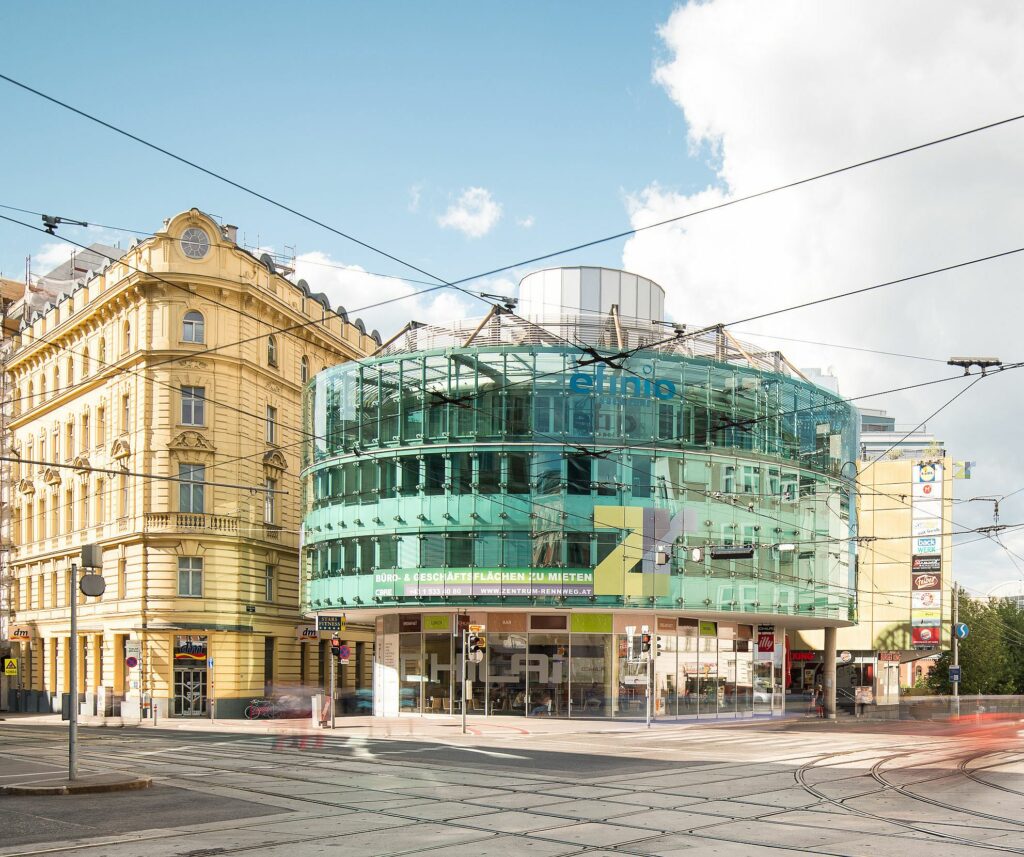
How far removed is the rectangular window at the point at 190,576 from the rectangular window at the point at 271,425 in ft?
23.9

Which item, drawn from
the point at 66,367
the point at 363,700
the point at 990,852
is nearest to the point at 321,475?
the point at 363,700

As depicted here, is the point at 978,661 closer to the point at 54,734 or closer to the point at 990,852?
the point at 54,734

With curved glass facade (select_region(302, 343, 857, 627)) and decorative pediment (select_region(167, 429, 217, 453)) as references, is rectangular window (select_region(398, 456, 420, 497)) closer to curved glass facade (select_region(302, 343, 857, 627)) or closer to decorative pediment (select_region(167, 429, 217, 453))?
curved glass facade (select_region(302, 343, 857, 627))

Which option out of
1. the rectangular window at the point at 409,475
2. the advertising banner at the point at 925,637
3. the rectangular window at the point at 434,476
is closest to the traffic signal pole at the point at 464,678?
the rectangular window at the point at 434,476

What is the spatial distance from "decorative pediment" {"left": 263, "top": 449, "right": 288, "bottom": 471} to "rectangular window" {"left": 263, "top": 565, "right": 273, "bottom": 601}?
491 centimetres

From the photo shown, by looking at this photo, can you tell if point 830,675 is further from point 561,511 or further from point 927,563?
point 561,511

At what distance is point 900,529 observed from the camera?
74250mm

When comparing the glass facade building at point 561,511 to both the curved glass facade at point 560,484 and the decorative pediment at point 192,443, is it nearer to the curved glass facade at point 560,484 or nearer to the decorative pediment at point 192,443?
the curved glass facade at point 560,484

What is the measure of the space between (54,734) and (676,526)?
23.7m

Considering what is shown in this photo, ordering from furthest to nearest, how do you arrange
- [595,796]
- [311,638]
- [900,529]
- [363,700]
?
[900,529], [311,638], [363,700], [595,796]

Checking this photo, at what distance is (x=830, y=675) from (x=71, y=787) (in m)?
43.0

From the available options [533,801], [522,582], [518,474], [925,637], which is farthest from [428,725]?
[925,637]

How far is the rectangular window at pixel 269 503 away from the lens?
183 ft

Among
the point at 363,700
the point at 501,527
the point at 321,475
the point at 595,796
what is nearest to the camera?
the point at 595,796
